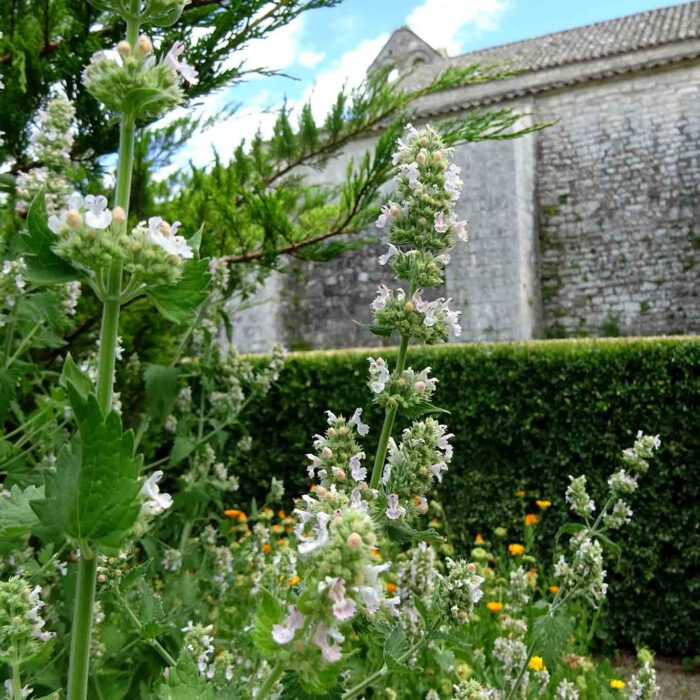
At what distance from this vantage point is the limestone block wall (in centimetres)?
1261

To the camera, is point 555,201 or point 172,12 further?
point 555,201

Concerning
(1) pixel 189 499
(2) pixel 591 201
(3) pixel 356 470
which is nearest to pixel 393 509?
(3) pixel 356 470

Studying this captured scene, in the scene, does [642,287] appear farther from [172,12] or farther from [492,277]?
[172,12]

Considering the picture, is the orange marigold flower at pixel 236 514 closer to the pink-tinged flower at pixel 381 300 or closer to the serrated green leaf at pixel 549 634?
the serrated green leaf at pixel 549 634

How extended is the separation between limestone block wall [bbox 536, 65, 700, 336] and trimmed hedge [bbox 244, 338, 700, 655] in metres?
7.70

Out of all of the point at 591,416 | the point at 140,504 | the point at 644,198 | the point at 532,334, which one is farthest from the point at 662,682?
the point at 644,198

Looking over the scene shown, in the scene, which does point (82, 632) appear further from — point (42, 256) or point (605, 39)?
point (605, 39)

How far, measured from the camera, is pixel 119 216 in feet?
3.11

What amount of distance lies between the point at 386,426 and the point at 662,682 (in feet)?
14.6

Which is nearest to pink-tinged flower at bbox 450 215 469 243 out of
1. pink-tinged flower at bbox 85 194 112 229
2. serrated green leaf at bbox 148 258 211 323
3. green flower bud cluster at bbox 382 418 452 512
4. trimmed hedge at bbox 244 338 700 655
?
green flower bud cluster at bbox 382 418 452 512

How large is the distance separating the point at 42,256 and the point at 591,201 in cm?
1382

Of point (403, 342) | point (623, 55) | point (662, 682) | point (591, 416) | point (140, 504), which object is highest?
point (623, 55)

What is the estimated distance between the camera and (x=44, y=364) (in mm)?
3377

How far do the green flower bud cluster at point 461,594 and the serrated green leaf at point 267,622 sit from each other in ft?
2.82
